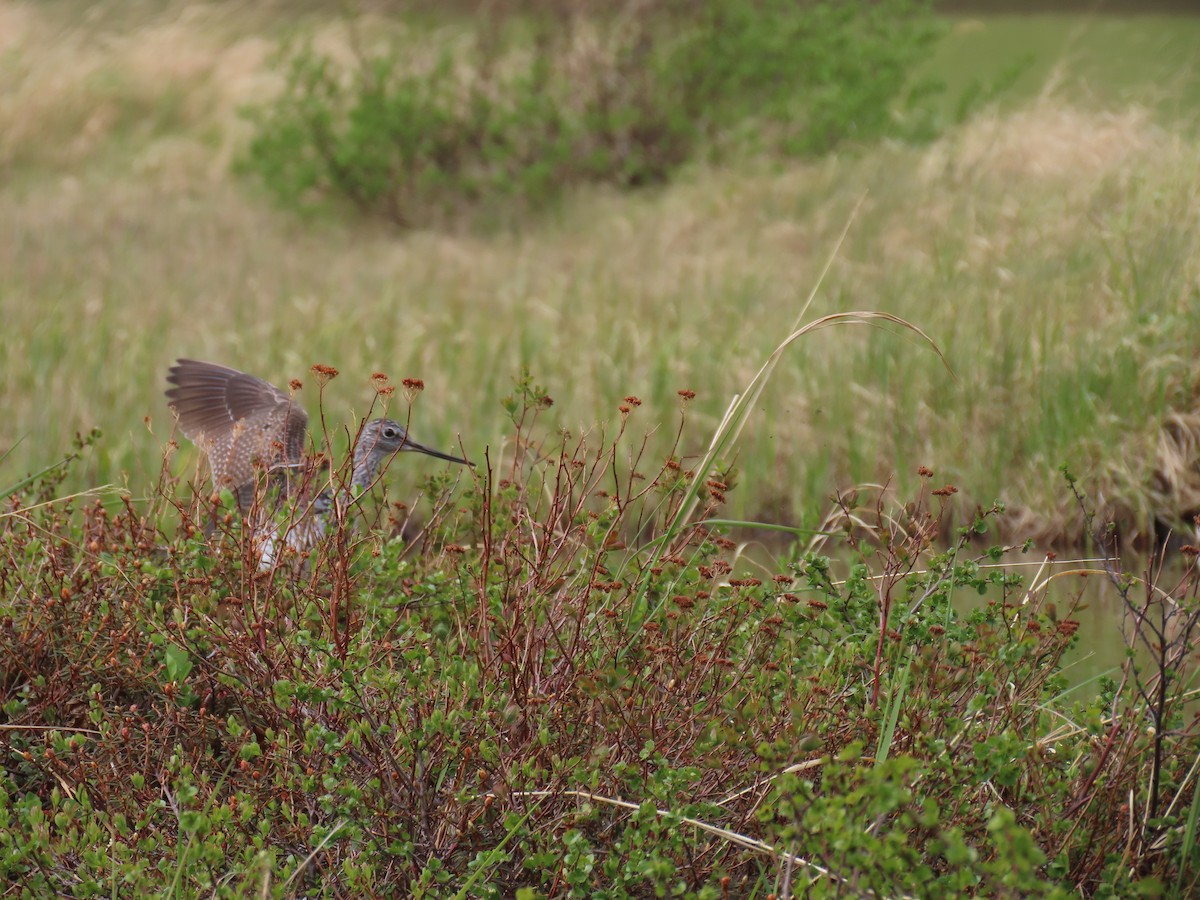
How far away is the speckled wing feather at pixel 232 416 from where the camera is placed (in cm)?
411

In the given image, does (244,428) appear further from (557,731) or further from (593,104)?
(593,104)

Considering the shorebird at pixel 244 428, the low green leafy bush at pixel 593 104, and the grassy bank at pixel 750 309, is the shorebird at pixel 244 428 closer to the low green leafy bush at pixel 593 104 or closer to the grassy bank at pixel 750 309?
the grassy bank at pixel 750 309

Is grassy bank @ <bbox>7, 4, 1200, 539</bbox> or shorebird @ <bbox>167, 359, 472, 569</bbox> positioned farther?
grassy bank @ <bbox>7, 4, 1200, 539</bbox>

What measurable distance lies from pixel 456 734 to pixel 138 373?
4.81 meters

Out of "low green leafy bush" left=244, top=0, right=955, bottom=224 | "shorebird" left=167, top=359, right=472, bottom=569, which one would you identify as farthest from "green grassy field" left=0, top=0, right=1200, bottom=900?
"low green leafy bush" left=244, top=0, right=955, bottom=224

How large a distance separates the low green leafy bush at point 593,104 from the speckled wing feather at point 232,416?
24.9 ft

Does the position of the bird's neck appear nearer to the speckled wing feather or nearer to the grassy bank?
the speckled wing feather

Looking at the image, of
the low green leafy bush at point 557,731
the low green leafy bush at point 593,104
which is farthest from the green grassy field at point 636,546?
the low green leafy bush at point 593,104

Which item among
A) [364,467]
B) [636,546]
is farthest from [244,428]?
[636,546]

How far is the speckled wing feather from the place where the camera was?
411cm

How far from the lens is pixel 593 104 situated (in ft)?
41.6

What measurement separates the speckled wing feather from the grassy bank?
9.8 inches

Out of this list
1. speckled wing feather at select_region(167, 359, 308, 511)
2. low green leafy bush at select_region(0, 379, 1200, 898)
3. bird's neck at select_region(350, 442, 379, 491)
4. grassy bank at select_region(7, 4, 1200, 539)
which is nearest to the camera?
low green leafy bush at select_region(0, 379, 1200, 898)

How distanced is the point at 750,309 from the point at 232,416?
412cm
